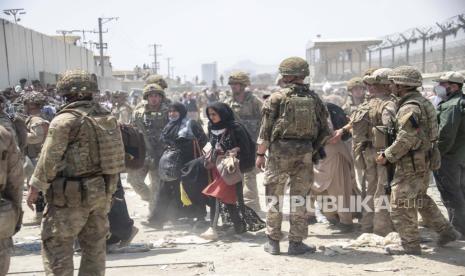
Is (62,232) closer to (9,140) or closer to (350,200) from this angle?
(9,140)

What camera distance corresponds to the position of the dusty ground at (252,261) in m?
4.95

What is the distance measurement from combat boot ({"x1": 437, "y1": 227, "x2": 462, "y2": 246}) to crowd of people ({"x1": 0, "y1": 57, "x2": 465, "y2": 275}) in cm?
1

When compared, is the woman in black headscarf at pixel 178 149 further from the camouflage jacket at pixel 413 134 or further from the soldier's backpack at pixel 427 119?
the soldier's backpack at pixel 427 119

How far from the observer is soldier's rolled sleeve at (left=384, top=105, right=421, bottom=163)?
199 inches

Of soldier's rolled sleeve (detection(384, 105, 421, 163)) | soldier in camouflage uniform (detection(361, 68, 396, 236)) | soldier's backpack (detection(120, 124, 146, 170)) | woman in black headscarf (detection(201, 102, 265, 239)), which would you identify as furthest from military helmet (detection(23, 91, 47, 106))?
soldier's rolled sleeve (detection(384, 105, 421, 163))

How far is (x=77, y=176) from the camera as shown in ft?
13.0

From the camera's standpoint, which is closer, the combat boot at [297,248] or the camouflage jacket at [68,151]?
the camouflage jacket at [68,151]

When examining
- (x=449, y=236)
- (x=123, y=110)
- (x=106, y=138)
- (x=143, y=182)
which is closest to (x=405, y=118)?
(x=449, y=236)

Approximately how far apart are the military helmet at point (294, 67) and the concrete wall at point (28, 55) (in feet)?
44.5

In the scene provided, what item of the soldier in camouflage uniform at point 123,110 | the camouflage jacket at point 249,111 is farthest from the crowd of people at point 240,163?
the soldier in camouflage uniform at point 123,110

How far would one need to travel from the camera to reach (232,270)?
197 inches

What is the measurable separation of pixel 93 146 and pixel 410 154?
306cm

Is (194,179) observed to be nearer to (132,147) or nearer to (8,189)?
(132,147)

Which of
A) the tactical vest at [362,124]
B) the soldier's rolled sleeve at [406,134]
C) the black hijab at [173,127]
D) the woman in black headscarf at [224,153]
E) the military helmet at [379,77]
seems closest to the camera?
the soldier's rolled sleeve at [406,134]
